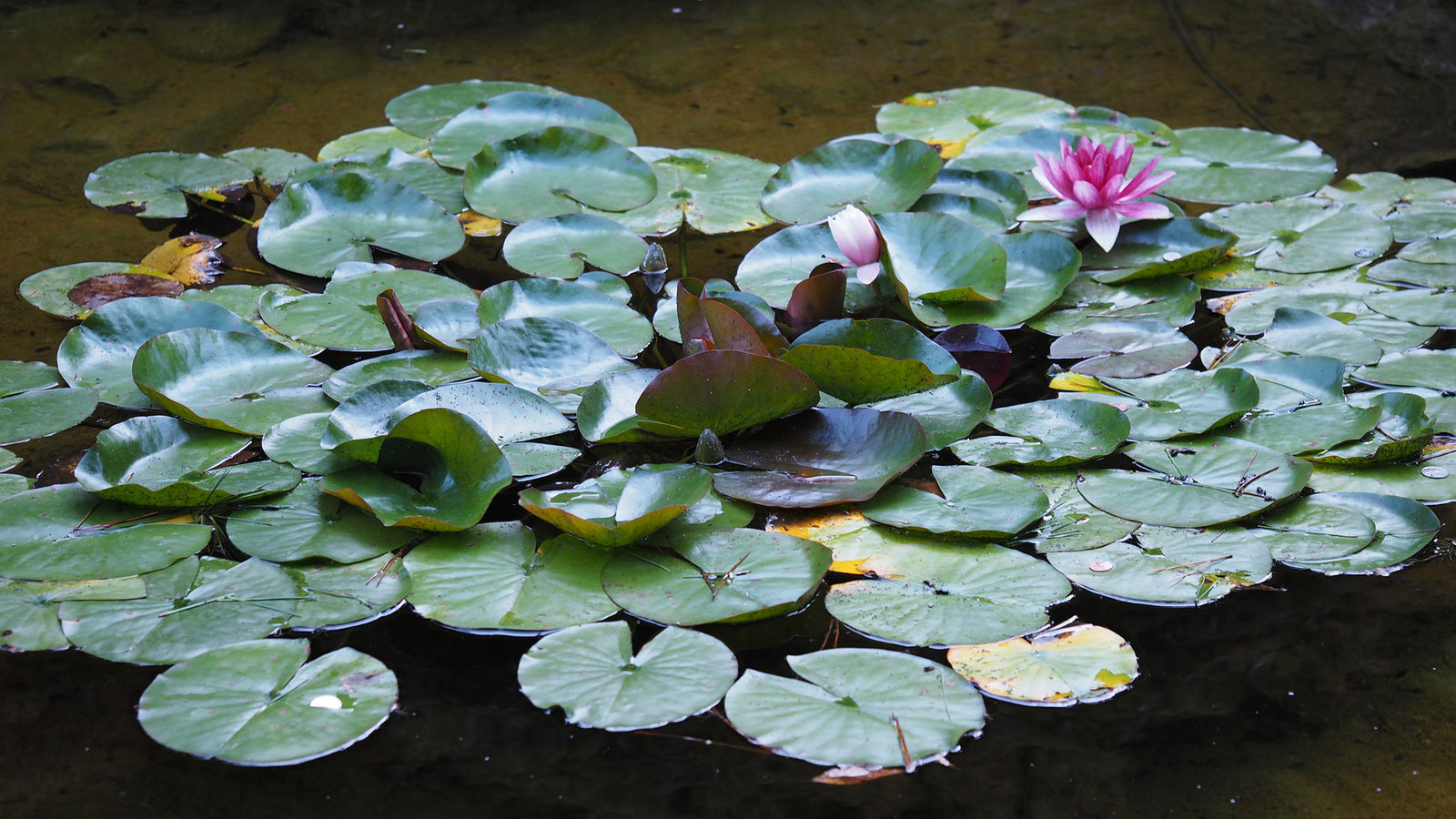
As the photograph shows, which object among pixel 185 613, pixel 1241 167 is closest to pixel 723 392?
pixel 185 613

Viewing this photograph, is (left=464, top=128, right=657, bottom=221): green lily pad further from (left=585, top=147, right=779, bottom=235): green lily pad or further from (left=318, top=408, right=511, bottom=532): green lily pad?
(left=318, top=408, right=511, bottom=532): green lily pad

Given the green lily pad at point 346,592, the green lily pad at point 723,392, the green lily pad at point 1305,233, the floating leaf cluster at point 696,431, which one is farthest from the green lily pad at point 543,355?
the green lily pad at point 1305,233

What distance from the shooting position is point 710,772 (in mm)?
1264

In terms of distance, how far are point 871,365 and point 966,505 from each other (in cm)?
29

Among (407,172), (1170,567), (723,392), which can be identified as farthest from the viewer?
(407,172)

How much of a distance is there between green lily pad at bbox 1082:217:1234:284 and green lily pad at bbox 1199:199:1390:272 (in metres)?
0.11

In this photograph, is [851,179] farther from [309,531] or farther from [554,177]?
[309,531]

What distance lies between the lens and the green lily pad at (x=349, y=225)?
2250 millimetres

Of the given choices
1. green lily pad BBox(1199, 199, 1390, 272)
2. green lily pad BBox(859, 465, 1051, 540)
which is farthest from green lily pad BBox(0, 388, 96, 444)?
green lily pad BBox(1199, 199, 1390, 272)

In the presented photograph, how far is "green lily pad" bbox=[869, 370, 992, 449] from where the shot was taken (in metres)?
1.80

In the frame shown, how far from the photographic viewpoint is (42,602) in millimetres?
1438

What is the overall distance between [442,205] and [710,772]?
1625 mm

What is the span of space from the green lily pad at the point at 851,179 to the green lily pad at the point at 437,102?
0.76 metres

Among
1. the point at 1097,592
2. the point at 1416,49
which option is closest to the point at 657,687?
the point at 1097,592
